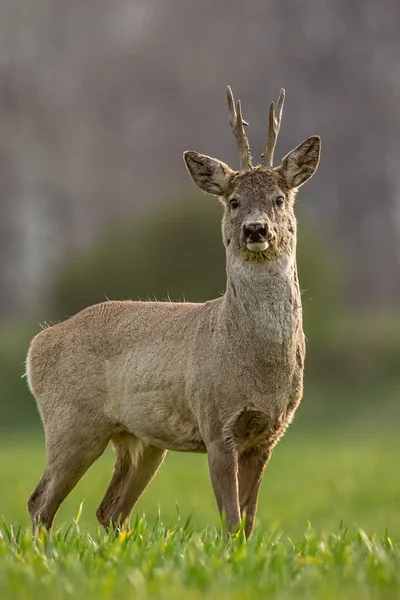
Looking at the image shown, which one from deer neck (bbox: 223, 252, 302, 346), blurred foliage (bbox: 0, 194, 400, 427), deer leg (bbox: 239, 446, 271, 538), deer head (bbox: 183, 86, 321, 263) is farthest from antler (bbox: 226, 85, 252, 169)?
blurred foliage (bbox: 0, 194, 400, 427)

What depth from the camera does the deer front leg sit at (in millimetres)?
6918

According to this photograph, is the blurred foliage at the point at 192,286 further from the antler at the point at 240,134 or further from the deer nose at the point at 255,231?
the deer nose at the point at 255,231

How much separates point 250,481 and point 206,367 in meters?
0.73

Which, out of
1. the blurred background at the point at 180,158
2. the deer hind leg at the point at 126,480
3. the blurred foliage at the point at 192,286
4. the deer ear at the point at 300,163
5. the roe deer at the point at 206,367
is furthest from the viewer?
the blurred background at the point at 180,158

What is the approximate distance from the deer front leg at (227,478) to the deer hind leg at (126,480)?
1.32m

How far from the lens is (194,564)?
203 inches

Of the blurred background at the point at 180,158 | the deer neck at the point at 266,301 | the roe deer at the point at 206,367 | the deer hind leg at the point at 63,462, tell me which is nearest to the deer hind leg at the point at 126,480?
the roe deer at the point at 206,367

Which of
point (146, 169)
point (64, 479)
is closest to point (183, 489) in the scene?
point (64, 479)

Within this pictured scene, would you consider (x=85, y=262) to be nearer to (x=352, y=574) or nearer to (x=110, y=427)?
(x=110, y=427)

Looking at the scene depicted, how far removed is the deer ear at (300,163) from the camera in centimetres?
745

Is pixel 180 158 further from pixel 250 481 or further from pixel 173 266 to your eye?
pixel 250 481

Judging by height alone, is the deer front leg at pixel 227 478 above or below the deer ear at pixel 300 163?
below

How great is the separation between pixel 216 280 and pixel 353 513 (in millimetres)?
17422

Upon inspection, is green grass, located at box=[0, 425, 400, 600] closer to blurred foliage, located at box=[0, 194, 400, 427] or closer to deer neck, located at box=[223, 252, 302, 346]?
deer neck, located at box=[223, 252, 302, 346]
